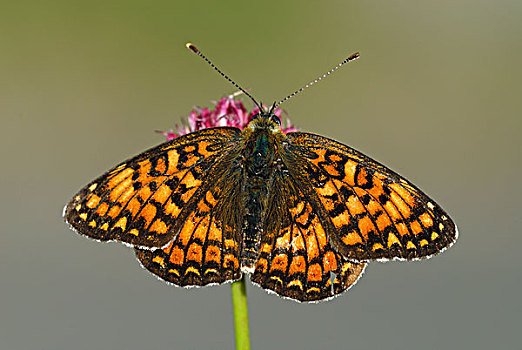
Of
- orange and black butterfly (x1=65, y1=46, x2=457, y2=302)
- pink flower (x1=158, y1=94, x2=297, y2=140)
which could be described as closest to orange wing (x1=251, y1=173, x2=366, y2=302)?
orange and black butterfly (x1=65, y1=46, x2=457, y2=302)

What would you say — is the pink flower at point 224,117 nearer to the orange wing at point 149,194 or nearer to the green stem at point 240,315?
the orange wing at point 149,194

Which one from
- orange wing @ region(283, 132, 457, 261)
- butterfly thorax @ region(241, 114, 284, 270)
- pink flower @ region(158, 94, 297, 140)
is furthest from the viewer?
pink flower @ region(158, 94, 297, 140)

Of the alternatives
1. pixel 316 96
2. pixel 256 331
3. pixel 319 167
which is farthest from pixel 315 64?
pixel 319 167

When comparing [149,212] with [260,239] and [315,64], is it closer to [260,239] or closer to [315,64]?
[260,239]

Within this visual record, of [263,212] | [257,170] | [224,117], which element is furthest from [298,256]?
[224,117]

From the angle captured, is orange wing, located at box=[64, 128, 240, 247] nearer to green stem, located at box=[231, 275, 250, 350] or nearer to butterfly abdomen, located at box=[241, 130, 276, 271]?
butterfly abdomen, located at box=[241, 130, 276, 271]
